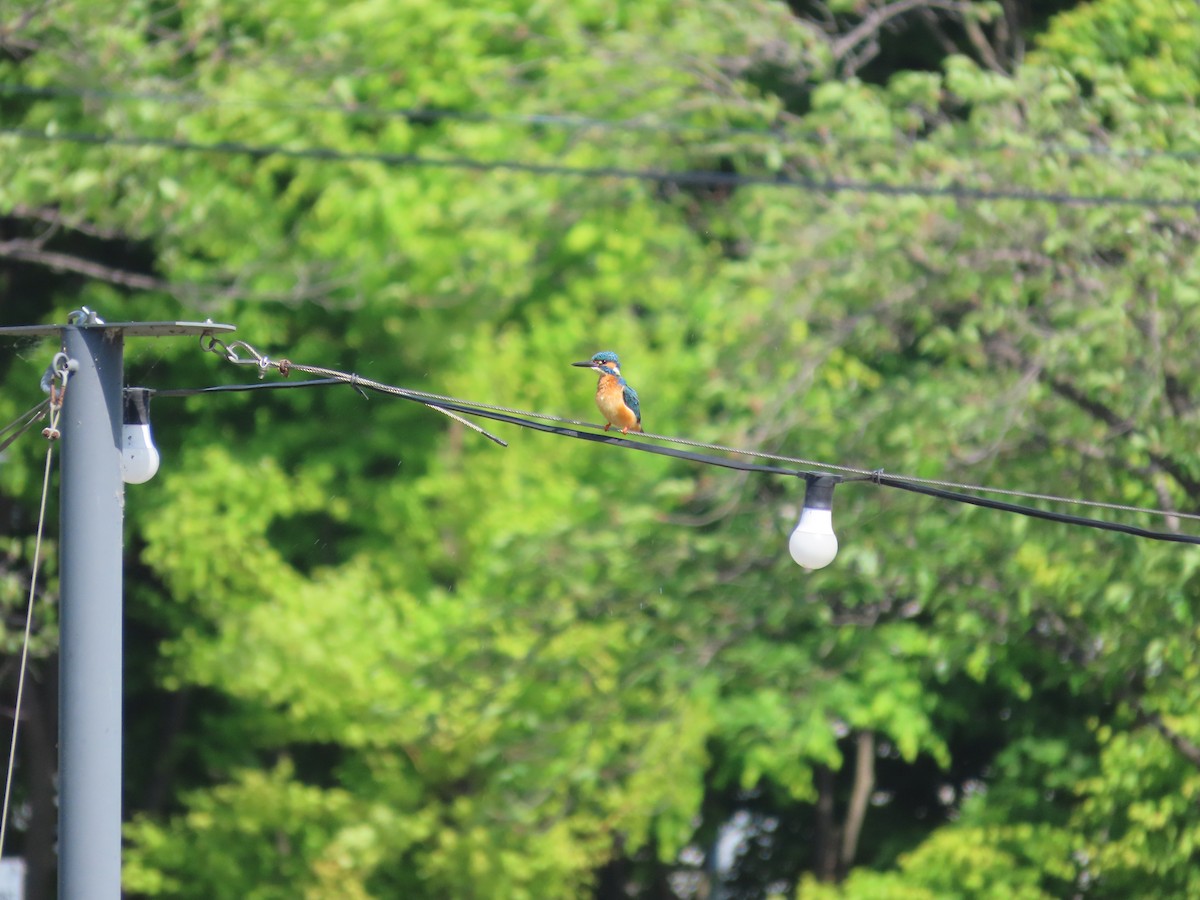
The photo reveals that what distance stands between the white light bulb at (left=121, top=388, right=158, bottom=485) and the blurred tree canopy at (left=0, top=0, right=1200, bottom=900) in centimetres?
422

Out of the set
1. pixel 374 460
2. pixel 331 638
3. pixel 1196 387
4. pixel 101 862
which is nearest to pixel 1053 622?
pixel 1196 387

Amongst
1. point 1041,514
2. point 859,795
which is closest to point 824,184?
point 1041,514

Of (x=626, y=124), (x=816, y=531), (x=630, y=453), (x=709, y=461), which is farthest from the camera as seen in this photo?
(x=630, y=453)

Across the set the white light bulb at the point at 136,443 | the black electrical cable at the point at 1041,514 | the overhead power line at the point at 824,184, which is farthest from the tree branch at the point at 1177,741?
the white light bulb at the point at 136,443

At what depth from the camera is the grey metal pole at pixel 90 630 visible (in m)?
5.25

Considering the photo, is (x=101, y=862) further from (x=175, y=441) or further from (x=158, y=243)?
(x=175, y=441)

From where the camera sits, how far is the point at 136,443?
18.3 feet

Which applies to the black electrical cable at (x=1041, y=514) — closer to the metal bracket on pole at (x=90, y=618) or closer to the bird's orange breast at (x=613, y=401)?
the bird's orange breast at (x=613, y=401)

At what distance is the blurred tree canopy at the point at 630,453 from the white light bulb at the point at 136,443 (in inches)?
166

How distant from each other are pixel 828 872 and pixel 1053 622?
469 cm

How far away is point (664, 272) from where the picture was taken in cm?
1345

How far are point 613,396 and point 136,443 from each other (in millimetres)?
2477

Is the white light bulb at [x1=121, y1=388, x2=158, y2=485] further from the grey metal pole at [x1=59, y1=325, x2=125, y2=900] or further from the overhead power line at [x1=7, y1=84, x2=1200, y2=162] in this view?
the overhead power line at [x1=7, y1=84, x2=1200, y2=162]

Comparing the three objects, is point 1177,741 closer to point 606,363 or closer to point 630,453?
point 630,453
